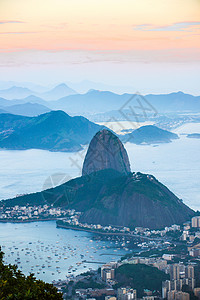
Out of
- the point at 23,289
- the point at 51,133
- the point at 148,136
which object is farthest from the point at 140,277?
the point at 51,133

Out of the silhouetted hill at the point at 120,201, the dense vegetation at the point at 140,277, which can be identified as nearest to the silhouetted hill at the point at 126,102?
the silhouetted hill at the point at 120,201

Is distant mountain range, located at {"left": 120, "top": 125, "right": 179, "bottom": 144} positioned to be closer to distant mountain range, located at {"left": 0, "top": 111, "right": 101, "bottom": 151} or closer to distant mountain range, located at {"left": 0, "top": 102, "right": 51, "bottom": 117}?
distant mountain range, located at {"left": 0, "top": 111, "right": 101, "bottom": 151}

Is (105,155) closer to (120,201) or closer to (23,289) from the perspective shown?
(120,201)

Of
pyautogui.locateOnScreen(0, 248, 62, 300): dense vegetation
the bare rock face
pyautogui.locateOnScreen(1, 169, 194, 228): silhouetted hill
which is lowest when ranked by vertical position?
pyautogui.locateOnScreen(0, 248, 62, 300): dense vegetation

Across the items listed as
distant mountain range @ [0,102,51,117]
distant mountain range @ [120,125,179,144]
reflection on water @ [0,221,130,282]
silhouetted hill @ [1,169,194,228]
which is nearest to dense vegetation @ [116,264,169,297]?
reflection on water @ [0,221,130,282]

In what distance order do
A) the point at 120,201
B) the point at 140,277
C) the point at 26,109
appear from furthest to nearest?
the point at 26,109
the point at 120,201
the point at 140,277

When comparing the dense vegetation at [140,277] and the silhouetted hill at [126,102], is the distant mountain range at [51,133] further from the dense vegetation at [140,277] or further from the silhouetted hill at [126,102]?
the dense vegetation at [140,277]

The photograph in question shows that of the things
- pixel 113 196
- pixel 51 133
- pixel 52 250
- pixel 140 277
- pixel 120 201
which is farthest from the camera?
pixel 51 133
